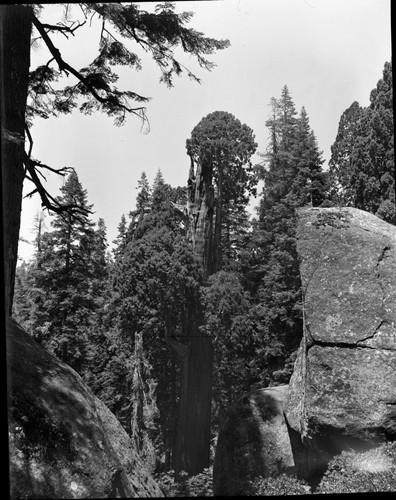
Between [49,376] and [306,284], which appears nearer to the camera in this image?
[49,376]

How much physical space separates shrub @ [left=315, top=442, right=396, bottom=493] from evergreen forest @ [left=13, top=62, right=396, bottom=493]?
162 cm

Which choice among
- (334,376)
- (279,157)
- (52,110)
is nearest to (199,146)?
(279,157)

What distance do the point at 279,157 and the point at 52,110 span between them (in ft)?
10.2

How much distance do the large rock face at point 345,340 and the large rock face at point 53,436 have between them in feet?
9.79

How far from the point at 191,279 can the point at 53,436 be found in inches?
150

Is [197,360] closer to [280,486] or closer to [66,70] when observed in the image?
[280,486]

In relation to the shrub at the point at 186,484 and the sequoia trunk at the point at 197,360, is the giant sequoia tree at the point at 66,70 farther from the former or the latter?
the shrub at the point at 186,484

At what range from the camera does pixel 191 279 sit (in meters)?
7.45

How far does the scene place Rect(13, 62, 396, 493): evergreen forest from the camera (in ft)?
23.2

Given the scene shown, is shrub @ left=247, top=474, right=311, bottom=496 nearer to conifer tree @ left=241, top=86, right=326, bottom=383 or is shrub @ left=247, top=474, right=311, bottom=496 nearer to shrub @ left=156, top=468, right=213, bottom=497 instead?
shrub @ left=156, top=468, right=213, bottom=497

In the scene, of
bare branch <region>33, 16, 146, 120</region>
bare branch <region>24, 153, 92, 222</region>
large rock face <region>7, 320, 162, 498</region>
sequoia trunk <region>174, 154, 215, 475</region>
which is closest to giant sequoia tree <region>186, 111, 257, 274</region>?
sequoia trunk <region>174, 154, 215, 475</region>

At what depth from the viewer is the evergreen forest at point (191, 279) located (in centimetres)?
709

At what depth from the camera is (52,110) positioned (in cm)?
695

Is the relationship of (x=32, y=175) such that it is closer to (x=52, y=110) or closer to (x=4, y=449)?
(x=52, y=110)
